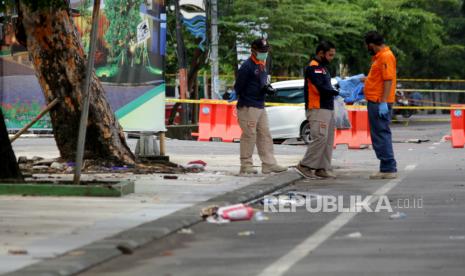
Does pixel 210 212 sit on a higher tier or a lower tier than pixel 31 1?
lower

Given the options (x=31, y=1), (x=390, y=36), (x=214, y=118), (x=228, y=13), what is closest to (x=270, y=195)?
(x=31, y=1)

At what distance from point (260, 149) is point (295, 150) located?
8114 mm

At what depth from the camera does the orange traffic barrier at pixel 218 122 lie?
3142 cm

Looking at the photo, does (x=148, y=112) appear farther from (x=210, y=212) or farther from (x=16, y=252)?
(x=16, y=252)

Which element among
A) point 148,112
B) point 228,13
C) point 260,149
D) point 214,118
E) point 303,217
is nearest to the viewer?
point 303,217

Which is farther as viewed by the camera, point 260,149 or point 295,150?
point 295,150

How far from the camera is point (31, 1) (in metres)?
14.4

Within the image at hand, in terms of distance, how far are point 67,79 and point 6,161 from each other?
3384 mm

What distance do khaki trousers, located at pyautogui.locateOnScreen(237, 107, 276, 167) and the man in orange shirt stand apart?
158 centimetres

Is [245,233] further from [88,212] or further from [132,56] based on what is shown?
[132,56]

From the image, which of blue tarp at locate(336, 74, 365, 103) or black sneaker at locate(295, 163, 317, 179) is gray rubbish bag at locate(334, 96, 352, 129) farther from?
black sneaker at locate(295, 163, 317, 179)

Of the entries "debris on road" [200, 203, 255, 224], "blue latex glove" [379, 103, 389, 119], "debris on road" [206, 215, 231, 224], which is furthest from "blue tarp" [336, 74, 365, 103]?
"debris on road" [206, 215, 231, 224]

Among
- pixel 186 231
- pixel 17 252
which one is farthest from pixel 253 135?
pixel 17 252

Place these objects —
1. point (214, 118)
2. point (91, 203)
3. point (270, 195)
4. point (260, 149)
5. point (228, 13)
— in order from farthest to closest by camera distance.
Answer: point (228, 13), point (214, 118), point (260, 149), point (270, 195), point (91, 203)
